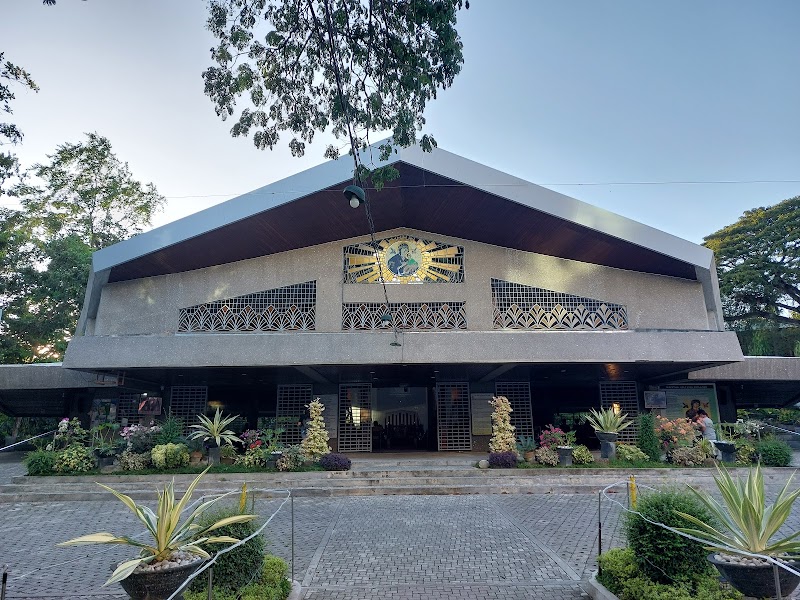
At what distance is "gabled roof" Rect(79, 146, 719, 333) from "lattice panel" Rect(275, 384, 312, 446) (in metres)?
5.45

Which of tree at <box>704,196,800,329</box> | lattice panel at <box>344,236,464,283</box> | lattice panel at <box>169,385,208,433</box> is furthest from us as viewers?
tree at <box>704,196,800,329</box>

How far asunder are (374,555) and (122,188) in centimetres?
2829

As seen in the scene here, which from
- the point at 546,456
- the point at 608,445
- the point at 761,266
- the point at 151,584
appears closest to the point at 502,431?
the point at 546,456

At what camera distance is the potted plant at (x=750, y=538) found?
403 centimetres

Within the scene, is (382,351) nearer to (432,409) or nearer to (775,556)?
(432,409)

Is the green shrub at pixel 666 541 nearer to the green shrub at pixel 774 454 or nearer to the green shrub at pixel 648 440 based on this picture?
the green shrub at pixel 648 440

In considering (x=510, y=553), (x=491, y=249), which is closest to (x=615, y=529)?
(x=510, y=553)

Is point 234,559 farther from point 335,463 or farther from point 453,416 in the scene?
point 453,416

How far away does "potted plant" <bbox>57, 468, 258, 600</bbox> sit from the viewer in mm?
3951

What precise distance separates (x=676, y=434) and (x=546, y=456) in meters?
3.84

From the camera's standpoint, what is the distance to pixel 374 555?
6.89m

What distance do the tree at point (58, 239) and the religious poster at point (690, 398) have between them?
24439 mm

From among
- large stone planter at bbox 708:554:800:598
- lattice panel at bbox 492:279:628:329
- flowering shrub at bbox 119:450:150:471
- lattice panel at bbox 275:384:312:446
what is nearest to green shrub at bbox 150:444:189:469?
flowering shrub at bbox 119:450:150:471

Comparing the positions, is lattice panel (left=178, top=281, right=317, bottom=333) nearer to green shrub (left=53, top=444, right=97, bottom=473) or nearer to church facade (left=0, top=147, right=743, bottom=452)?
church facade (left=0, top=147, right=743, bottom=452)
